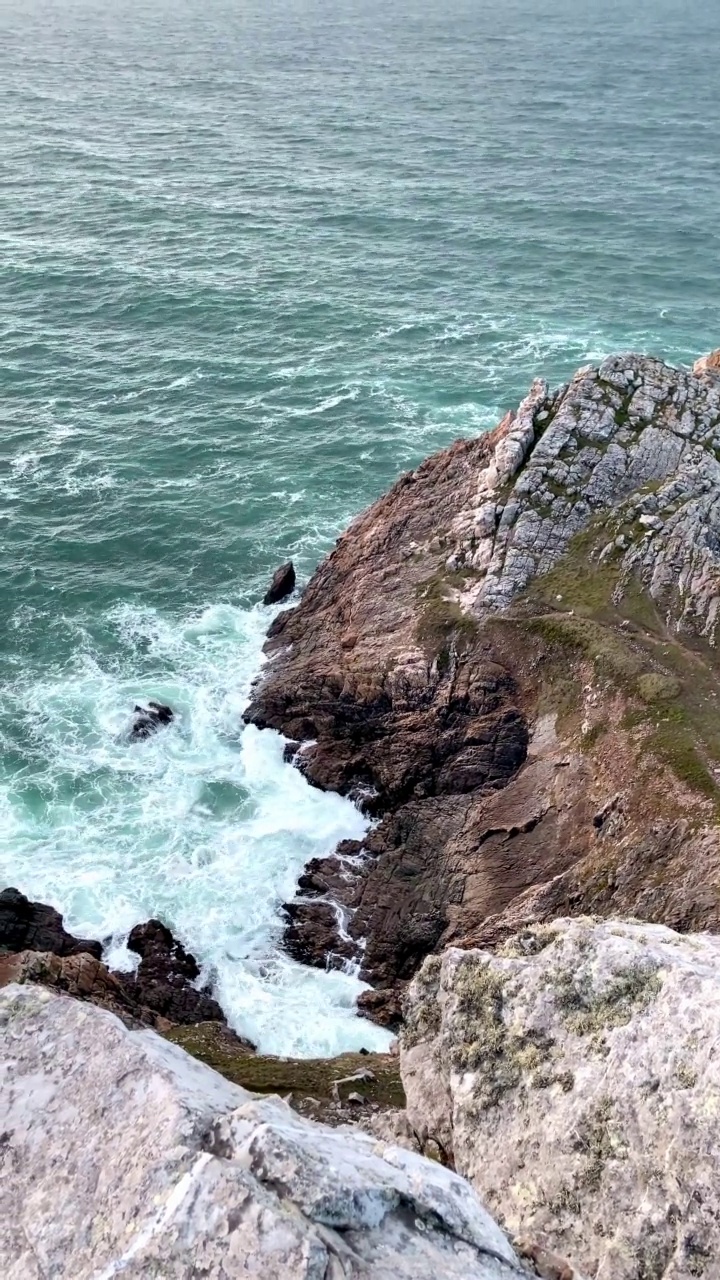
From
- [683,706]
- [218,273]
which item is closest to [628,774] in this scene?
[683,706]

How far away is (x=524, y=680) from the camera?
5191 cm

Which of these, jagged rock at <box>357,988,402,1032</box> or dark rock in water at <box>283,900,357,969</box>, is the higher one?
jagged rock at <box>357,988,402,1032</box>

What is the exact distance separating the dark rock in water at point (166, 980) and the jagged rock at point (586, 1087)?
1999cm

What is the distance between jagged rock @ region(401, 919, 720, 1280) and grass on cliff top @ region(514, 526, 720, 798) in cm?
1959

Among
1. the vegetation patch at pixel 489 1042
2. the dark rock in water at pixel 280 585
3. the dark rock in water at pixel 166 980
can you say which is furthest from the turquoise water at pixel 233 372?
the vegetation patch at pixel 489 1042

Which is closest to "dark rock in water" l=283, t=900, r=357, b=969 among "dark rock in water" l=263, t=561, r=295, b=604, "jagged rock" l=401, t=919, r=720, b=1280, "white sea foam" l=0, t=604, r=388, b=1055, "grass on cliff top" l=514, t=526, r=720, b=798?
"white sea foam" l=0, t=604, r=388, b=1055

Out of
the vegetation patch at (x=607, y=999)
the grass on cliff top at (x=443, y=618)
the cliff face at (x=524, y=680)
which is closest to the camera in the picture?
the vegetation patch at (x=607, y=999)

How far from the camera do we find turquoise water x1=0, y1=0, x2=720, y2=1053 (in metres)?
52.9

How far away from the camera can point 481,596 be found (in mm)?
55156

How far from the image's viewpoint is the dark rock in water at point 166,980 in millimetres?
43469

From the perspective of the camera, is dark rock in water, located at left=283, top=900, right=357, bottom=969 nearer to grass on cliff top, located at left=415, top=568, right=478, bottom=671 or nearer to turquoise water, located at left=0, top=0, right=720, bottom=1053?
turquoise water, located at left=0, top=0, right=720, bottom=1053

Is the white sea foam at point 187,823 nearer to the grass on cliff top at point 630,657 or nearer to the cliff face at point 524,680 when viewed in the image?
the cliff face at point 524,680

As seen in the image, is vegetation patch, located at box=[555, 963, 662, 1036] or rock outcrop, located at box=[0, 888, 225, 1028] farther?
rock outcrop, located at box=[0, 888, 225, 1028]

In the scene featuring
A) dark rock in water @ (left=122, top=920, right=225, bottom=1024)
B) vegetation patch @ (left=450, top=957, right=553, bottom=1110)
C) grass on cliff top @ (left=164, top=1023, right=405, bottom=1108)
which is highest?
vegetation patch @ (left=450, top=957, right=553, bottom=1110)
